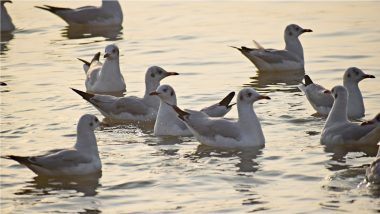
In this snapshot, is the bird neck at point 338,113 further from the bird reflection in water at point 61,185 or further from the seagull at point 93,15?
the seagull at point 93,15

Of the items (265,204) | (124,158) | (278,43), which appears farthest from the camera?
(278,43)

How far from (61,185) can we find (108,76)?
5.96 meters

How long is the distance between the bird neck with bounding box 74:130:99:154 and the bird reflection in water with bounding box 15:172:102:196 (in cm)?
32

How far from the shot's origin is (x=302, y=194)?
12.9 m

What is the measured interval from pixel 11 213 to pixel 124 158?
Answer: 8.16 feet

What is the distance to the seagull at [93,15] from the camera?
25828 mm

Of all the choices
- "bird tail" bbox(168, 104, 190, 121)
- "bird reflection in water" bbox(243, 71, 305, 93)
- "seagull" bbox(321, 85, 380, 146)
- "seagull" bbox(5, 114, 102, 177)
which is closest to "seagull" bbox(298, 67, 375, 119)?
"seagull" bbox(321, 85, 380, 146)

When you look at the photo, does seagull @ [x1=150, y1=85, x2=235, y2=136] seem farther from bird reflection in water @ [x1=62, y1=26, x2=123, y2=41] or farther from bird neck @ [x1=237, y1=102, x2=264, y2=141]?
bird reflection in water @ [x1=62, y1=26, x2=123, y2=41]

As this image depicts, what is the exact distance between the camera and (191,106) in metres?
18.0

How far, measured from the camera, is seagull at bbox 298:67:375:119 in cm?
1673

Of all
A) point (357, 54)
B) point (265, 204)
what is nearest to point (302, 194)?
point (265, 204)

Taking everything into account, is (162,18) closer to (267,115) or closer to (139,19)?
(139,19)

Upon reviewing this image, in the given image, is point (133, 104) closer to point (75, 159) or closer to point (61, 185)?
point (75, 159)

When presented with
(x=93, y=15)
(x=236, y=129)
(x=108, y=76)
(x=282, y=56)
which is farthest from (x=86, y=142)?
(x=93, y=15)
